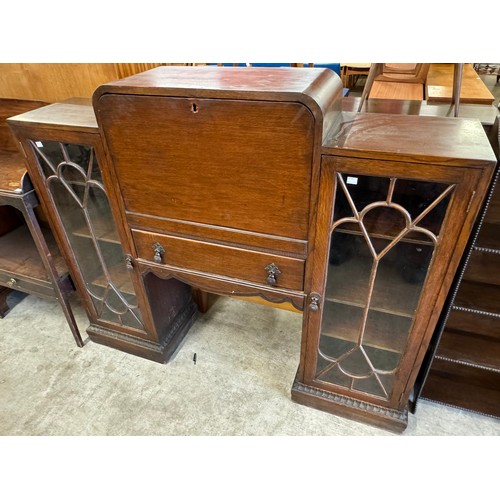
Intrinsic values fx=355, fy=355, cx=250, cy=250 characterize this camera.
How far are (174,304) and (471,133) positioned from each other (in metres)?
1.31

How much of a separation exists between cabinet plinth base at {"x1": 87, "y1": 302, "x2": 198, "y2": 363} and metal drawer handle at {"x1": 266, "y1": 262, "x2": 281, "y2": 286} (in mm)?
754

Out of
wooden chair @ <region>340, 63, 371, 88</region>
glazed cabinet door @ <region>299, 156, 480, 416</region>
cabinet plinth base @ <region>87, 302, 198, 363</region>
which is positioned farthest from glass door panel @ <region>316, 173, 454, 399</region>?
wooden chair @ <region>340, 63, 371, 88</region>

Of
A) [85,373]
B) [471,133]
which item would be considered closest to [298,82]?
[471,133]

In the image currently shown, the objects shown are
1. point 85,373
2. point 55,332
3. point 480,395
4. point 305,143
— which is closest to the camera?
point 305,143

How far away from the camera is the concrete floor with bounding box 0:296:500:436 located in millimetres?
1370

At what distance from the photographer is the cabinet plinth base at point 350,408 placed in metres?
1.30

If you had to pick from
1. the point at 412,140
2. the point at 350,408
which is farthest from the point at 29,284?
the point at 412,140

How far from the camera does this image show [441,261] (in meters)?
0.93

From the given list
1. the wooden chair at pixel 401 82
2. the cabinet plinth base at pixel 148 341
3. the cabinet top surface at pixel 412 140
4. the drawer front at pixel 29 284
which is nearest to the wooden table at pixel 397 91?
the wooden chair at pixel 401 82

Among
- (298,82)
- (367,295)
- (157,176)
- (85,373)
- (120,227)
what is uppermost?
(298,82)

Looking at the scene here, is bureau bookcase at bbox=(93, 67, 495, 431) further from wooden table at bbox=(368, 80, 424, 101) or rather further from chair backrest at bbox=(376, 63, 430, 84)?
chair backrest at bbox=(376, 63, 430, 84)

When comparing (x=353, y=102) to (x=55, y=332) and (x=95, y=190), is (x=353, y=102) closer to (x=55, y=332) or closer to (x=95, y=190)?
(x=95, y=190)

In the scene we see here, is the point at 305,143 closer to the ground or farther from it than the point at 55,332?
farther from it

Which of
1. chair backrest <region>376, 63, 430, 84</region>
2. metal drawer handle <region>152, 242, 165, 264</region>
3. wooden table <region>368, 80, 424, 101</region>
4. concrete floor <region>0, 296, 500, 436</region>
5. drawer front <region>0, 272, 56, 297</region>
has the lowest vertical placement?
concrete floor <region>0, 296, 500, 436</region>
